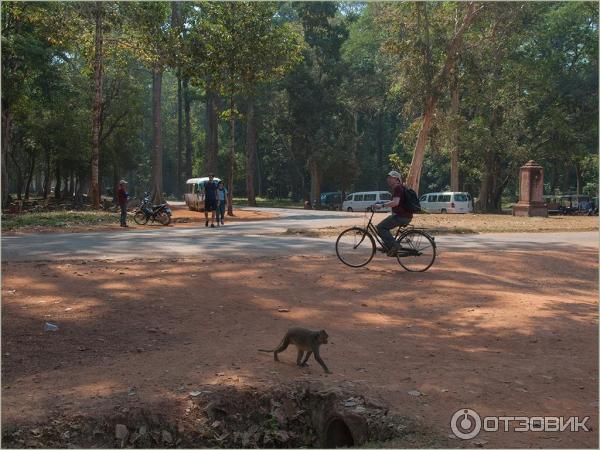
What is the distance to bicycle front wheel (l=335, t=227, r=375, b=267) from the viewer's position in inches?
429

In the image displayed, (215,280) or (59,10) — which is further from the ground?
(59,10)

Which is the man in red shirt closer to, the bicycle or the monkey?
the bicycle

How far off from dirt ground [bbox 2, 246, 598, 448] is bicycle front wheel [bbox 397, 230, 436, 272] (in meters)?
0.32

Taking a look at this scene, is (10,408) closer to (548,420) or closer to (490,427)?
(490,427)

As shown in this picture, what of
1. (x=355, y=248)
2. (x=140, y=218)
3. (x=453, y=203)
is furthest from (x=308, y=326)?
(x=453, y=203)

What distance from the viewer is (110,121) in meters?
43.8

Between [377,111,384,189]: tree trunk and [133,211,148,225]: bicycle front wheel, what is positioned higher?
[377,111,384,189]: tree trunk

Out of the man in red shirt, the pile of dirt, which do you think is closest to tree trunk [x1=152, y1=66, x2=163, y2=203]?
the man in red shirt

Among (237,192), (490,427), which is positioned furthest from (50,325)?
(237,192)

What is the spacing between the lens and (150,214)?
73.2 ft

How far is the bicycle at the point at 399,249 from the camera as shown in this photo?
412 inches

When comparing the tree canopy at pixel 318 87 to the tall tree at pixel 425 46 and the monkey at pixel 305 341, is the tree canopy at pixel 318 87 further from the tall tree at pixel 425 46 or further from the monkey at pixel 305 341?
the monkey at pixel 305 341

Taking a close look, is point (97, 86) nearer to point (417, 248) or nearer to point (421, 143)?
point (421, 143)

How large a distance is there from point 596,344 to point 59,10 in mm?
23054
